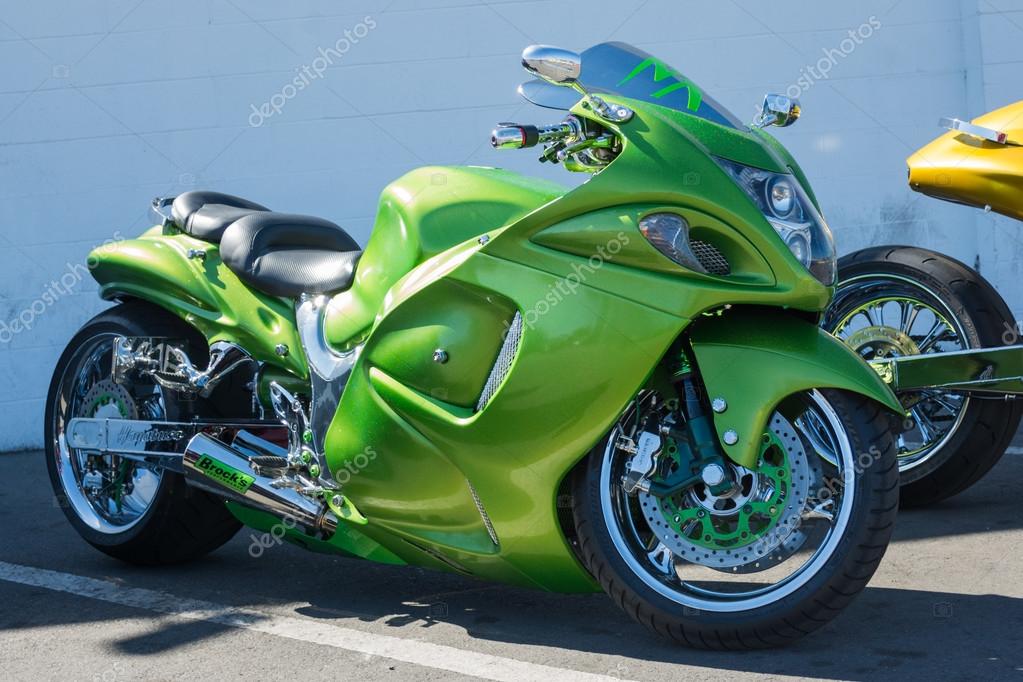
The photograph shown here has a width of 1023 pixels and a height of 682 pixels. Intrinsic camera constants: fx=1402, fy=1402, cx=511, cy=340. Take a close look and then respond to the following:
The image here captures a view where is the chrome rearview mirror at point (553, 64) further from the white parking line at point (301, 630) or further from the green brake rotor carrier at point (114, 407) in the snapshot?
the green brake rotor carrier at point (114, 407)

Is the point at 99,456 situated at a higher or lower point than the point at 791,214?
lower

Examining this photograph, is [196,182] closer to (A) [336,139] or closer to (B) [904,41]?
(A) [336,139]

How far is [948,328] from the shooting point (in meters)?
4.96

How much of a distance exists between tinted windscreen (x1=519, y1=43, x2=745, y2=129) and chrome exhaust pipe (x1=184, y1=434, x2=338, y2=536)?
1.38 m

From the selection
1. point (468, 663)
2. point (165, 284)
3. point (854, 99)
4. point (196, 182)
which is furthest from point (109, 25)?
point (468, 663)

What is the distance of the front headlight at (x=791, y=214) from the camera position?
3389 millimetres

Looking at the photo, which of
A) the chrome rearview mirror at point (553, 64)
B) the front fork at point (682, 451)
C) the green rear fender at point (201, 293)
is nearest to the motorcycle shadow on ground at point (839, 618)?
the front fork at point (682, 451)

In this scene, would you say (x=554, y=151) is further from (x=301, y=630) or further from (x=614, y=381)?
(x=301, y=630)

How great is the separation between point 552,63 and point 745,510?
3.85 feet
